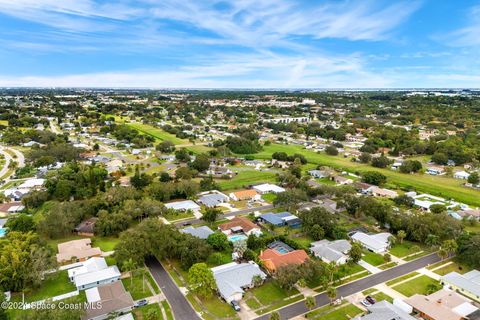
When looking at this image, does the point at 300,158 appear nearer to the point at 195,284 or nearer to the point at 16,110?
the point at 195,284

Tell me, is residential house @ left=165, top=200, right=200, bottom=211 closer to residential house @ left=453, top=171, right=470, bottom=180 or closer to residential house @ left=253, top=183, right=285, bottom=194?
residential house @ left=253, top=183, right=285, bottom=194

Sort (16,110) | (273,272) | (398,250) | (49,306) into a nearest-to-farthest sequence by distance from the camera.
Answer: (49,306) < (273,272) < (398,250) < (16,110)

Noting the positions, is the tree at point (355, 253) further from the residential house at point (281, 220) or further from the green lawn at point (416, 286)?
the residential house at point (281, 220)

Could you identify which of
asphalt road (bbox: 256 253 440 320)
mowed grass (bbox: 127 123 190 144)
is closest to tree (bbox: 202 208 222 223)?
asphalt road (bbox: 256 253 440 320)

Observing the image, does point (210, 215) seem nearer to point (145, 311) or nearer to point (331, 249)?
point (331, 249)

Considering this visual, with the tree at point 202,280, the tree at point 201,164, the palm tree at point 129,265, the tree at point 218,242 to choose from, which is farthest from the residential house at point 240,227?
the tree at point 201,164

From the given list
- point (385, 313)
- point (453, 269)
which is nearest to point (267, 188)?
point (453, 269)

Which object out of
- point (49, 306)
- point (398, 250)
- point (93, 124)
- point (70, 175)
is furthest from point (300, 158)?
point (93, 124)
